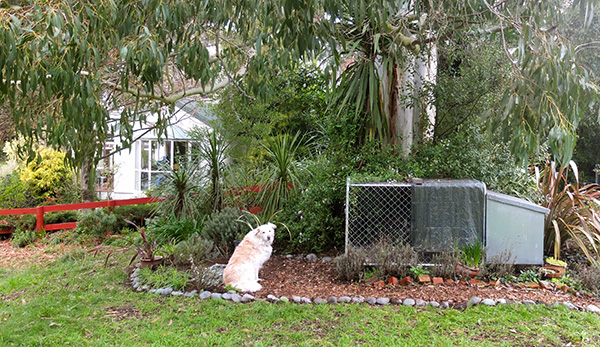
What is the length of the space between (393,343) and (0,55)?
377 cm

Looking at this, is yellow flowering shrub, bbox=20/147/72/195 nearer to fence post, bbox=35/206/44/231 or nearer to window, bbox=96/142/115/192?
window, bbox=96/142/115/192

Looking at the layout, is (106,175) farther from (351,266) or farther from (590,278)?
(590,278)

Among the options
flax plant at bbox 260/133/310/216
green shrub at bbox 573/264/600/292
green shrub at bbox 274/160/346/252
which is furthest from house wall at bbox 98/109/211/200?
green shrub at bbox 573/264/600/292

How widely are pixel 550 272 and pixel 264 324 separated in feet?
11.3

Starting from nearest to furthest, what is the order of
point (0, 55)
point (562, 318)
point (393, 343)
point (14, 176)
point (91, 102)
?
1. point (0, 55)
2. point (393, 343)
3. point (91, 102)
4. point (562, 318)
5. point (14, 176)

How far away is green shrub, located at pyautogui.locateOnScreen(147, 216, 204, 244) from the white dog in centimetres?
214

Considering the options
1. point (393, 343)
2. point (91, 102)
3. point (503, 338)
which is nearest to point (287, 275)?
point (393, 343)

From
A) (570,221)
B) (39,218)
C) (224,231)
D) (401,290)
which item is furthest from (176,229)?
(570,221)

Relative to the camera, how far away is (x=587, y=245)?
20.0 ft

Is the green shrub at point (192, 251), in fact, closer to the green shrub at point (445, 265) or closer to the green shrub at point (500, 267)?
the green shrub at point (445, 265)

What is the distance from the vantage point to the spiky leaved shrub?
6.78 m

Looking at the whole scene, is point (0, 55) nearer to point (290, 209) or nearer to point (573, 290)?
point (290, 209)

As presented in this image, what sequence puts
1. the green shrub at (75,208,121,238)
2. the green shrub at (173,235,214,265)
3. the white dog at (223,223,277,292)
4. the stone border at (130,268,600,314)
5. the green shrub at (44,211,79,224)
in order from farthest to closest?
1. the green shrub at (44,211,79,224)
2. the green shrub at (75,208,121,238)
3. the green shrub at (173,235,214,265)
4. the white dog at (223,223,277,292)
5. the stone border at (130,268,600,314)

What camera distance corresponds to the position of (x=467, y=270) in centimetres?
514
